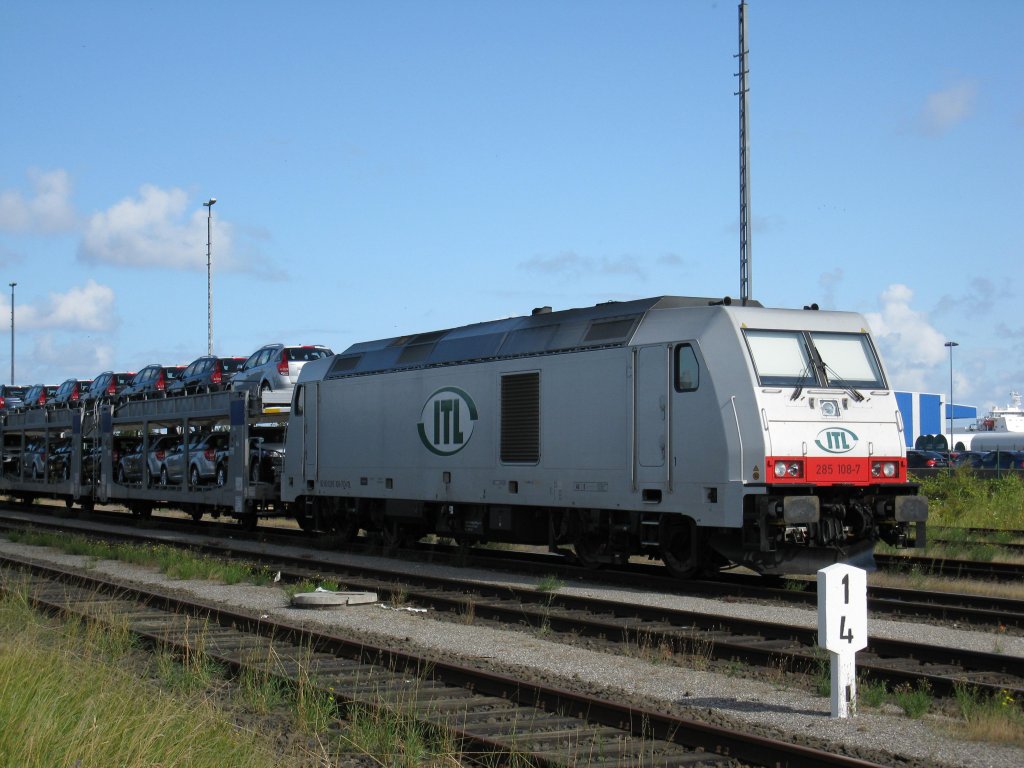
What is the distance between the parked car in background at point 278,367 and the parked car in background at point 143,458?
A: 280 centimetres

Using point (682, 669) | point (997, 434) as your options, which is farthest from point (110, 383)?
point (997, 434)

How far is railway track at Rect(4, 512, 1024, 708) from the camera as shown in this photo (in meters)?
9.12

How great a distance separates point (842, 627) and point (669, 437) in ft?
22.4

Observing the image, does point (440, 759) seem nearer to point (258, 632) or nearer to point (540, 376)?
point (258, 632)

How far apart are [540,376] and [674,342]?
255 centimetres

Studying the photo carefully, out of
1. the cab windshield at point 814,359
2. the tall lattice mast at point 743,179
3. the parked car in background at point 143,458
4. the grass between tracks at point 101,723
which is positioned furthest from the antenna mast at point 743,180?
the parked car in background at point 143,458

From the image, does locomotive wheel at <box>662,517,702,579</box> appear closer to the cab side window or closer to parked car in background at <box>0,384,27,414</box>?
the cab side window

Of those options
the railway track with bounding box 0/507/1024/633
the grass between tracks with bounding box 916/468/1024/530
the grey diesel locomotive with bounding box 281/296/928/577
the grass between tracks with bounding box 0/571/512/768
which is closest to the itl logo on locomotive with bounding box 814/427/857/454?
the grey diesel locomotive with bounding box 281/296/928/577

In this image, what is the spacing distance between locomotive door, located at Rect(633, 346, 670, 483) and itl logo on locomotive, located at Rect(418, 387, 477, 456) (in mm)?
3484

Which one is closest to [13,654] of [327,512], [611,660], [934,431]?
[611,660]

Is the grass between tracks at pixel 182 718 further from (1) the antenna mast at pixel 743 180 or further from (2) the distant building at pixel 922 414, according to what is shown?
(2) the distant building at pixel 922 414

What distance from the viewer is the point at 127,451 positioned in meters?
31.6

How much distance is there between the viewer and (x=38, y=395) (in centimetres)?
4778

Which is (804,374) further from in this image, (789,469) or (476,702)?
(476,702)
